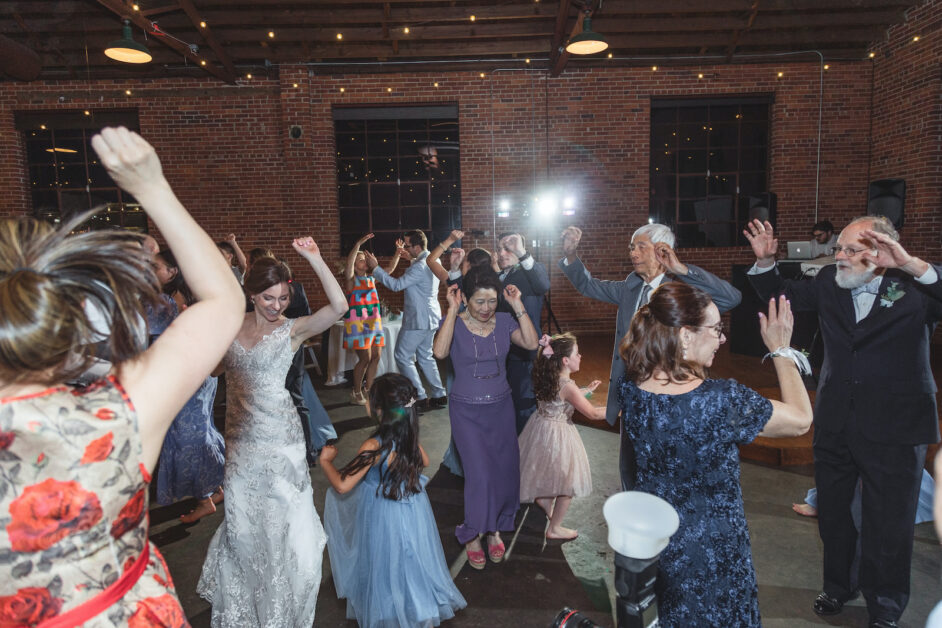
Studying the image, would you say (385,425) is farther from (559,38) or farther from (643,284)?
(559,38)

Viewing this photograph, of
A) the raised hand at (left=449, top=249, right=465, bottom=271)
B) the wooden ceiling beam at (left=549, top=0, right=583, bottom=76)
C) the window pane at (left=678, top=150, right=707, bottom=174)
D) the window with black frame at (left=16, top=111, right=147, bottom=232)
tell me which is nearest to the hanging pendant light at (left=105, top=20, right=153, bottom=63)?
the window with black frame at (left=16, top=111, right=147, bottom=232)

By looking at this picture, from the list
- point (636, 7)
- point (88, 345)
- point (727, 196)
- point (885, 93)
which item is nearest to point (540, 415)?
point (88, 345)

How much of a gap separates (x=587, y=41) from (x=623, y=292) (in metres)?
3.56

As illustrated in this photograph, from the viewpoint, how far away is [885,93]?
786 centimetres

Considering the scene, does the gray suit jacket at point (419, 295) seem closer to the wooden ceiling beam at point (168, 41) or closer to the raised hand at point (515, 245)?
the raised hand at point (515, 245)

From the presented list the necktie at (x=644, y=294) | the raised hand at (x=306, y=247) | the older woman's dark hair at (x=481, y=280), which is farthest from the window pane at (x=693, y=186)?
the raised hand at (x=306, y=247)

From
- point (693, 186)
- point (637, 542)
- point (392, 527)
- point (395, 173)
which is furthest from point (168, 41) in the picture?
point (637, 542)

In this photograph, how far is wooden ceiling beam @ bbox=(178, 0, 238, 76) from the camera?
6.55 meters

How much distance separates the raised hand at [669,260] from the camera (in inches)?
106

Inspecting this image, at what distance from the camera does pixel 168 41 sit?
6.94 m

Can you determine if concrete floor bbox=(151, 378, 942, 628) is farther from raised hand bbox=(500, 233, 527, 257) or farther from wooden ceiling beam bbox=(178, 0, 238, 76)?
wooden ceiling beam bbox=(178, 0, 238, 76)

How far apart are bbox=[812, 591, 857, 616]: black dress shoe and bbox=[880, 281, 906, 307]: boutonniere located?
1.30 m

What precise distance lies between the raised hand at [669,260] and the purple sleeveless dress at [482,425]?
0.89 m

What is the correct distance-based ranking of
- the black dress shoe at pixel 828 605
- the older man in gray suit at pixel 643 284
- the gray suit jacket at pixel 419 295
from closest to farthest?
the black dress shoe at pixel 828 605 < the older man in gray suit at pixel 643 284 < the gray suit jacket at pixel 419 295
